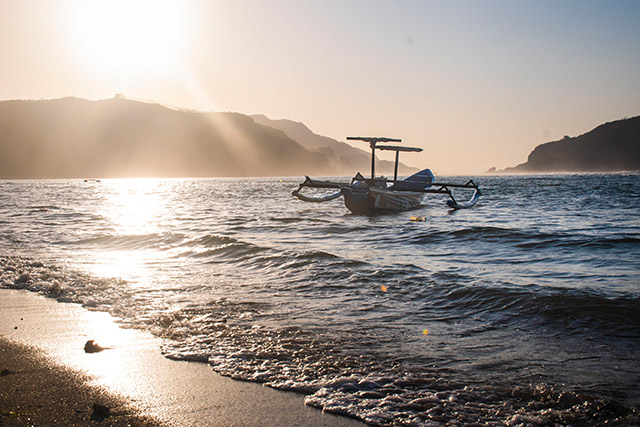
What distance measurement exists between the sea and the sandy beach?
0.82ft

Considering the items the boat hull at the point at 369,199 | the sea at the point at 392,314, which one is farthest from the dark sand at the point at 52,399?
the boat hull at the point at 369,199

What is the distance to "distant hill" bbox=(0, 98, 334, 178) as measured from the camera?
6462 inches

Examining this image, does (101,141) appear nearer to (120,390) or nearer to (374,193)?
(374,193)

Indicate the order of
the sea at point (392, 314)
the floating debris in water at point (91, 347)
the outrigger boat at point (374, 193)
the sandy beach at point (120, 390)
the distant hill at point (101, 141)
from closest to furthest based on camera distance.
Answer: the sandy beach at point (120, 390) < the sea at point (392, 314) < the floating debris in water at point (91, 347) < the outrigger boat at point (374, 193) < the distant hill at point (101, 141)

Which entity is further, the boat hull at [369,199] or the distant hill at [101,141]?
the distant hill at [101,141]

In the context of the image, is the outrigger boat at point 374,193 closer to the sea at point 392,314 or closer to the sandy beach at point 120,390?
the sea at point 392,314

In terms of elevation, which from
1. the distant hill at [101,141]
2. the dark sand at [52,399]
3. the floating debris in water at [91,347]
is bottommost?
the floating debris in water at [91,347]

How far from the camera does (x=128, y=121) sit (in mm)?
184625

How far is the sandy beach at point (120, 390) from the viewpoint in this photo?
346cm

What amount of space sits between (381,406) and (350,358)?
3.69 ft

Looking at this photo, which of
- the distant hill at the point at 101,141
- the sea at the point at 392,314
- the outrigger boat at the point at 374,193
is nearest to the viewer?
the sea at the point at 392,314

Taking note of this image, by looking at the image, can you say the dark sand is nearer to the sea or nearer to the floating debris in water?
the floating debris in water

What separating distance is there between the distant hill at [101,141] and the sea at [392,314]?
175 m

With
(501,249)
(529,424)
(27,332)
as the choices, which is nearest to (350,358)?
(529,424)
